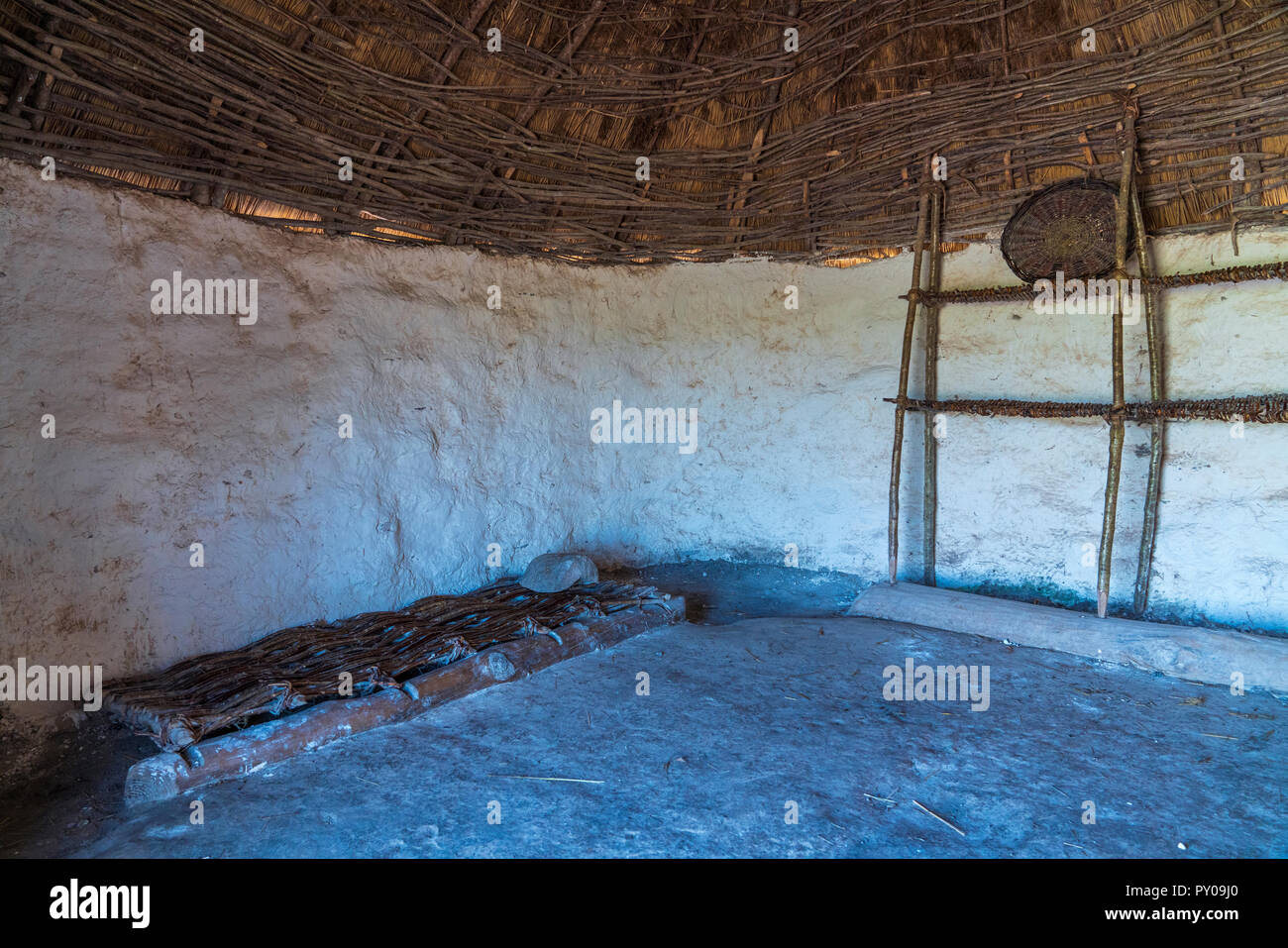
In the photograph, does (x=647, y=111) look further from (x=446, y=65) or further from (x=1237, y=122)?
(x=1237, y=122)

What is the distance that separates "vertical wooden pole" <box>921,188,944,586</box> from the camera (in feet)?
14.7

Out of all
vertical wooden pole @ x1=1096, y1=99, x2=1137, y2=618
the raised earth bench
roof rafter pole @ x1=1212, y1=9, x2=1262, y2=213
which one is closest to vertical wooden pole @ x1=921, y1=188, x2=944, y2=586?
the raised earth bench

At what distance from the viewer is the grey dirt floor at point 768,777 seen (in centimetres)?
210

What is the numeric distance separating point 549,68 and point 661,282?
1.57m

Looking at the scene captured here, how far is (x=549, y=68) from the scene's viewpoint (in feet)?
13.8

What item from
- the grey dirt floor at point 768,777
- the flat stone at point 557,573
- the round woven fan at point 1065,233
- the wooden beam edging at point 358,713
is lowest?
the grey dirt floor at point 768,777

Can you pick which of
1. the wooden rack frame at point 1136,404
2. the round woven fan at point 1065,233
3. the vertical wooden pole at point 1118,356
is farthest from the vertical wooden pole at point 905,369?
the vertical wooden pole at point 1118,356

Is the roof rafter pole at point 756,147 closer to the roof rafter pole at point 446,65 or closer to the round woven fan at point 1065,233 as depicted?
the round woven fan at point 1065,233

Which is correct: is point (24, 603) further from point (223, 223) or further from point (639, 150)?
point (639, 150)

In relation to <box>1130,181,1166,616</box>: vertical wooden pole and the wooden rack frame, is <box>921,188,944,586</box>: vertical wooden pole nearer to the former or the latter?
the wooden rack frame

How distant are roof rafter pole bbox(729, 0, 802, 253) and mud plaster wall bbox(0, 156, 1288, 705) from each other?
1.24 ft

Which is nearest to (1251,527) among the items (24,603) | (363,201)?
(363,201)

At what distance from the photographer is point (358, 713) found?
9.10 ft

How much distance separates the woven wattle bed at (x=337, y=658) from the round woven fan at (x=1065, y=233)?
2692 mm
